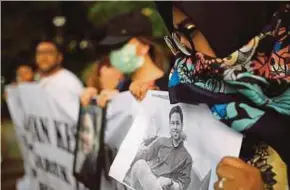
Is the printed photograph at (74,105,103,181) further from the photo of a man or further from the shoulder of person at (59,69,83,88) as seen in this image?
the photo of a man

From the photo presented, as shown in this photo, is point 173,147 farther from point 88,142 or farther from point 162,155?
point 88,142

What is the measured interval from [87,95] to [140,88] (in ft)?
1.07

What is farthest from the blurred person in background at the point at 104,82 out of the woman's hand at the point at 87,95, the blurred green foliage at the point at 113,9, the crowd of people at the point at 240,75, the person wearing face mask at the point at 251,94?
the person wearing face mask at the point at 251,94

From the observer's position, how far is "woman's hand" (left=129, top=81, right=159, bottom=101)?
0.82 metres

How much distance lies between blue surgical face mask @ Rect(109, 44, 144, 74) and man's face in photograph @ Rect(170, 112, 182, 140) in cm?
30

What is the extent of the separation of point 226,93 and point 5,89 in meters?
1.07

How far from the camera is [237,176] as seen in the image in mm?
576

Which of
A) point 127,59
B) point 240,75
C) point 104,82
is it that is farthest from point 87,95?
point 240,75

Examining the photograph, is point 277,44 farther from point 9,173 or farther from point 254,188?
point 9,173

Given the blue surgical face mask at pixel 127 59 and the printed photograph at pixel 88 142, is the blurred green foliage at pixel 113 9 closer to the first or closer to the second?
the blue surgical face mask at pixel 127 59

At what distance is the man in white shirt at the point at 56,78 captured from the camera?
126cm

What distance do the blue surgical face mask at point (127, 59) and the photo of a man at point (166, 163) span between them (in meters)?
0.29

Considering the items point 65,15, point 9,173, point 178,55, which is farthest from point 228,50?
point 9,173

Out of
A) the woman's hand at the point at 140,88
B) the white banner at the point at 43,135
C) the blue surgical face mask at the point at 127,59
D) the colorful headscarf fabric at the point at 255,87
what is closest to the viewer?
the colorful headscarf fabric at the point at 255,87
